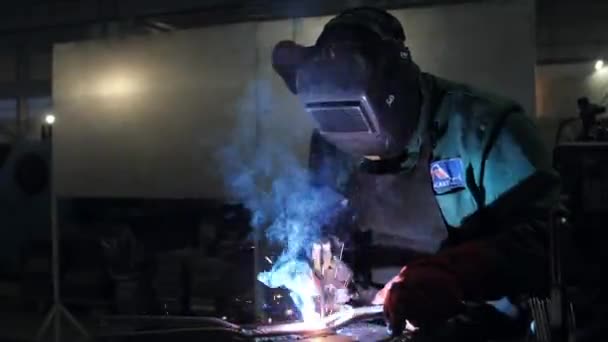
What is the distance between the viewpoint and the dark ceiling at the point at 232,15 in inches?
122

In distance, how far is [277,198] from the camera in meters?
1.84

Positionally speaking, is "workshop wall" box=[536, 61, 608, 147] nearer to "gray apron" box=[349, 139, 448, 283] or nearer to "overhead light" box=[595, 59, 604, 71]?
"overhead light" box=[595, 59, 604, 71]

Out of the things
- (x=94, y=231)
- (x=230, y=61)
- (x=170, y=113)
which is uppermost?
(x=230, y=61)

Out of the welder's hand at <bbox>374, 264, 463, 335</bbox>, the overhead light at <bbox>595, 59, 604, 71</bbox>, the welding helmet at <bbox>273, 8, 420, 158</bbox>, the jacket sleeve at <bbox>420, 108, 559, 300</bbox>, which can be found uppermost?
the overhead light at <bbox>595, 59, 604, 71</bbox>

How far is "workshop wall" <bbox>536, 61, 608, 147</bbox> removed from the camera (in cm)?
305

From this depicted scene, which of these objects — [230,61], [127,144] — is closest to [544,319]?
[230,61]

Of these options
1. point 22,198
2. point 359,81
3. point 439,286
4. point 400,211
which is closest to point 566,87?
point 400,211

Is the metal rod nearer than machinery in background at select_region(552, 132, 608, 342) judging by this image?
No

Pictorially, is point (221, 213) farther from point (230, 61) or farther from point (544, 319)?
point (544, 319)

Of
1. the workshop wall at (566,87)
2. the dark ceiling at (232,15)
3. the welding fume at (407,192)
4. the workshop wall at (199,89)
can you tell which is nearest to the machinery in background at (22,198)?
the dark ceiling at (232,15)

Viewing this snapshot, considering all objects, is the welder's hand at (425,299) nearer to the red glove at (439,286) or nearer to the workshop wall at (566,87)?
the red glove at (439,286)

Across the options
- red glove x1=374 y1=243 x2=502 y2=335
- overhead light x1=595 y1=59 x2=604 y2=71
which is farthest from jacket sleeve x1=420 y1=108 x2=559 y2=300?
overhead light x1=595 y1=59 x2=604 y2=71

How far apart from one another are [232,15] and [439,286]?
2.92 m

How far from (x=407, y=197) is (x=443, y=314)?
398 millimetres
